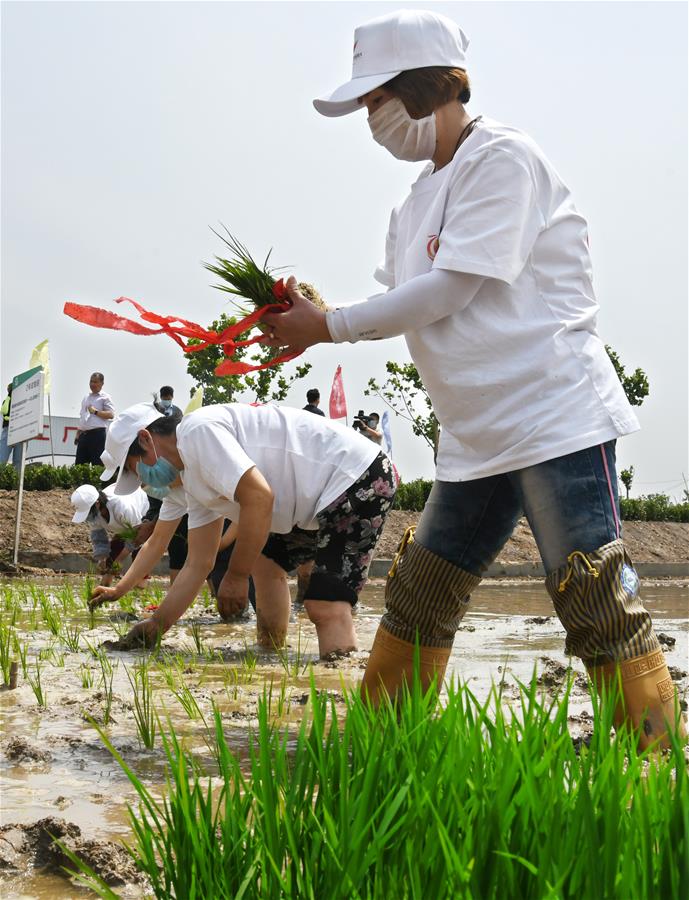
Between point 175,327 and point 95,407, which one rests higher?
point 95,407

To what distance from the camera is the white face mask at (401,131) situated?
2.64 meters

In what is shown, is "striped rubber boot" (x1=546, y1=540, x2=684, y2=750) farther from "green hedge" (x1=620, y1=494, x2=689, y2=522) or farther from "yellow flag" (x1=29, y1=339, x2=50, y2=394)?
"green hedge" (x1=620, y1=494, x2=689, y2=522)

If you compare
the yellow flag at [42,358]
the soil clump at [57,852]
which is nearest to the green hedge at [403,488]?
the yellow flag at [42,358]

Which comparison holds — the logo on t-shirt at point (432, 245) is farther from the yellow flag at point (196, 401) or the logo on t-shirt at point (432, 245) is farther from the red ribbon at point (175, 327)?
the yellow flag at point (196, 401)

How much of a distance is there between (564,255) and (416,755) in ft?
4.42

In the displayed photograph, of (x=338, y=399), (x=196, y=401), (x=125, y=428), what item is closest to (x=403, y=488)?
(x=338, y=399)

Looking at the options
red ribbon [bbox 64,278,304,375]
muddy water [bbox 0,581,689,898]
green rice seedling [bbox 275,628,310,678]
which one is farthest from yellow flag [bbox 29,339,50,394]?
red ribbon [bbox 64,278,304,375]

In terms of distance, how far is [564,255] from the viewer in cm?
253

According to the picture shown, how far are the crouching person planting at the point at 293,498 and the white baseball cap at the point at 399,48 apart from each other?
1.87 meters

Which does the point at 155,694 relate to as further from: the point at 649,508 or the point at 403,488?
the point at 649,508

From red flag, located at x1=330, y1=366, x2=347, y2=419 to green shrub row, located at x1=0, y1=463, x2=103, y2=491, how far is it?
12.3 ft

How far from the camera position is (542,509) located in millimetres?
2422

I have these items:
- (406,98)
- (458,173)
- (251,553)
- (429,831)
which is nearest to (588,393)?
(458,173)

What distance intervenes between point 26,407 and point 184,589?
23.2 feet
